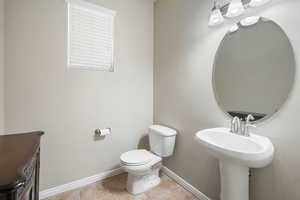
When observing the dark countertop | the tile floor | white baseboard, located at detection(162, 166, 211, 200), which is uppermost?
the dark countertop

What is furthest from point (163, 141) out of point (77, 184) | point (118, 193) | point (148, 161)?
point (77, 184)

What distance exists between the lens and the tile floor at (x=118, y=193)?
1638 millimetres

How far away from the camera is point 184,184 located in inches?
71.0

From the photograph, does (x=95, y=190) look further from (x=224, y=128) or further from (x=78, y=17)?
(x=78, y=17)

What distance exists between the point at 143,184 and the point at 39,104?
57.7 inches

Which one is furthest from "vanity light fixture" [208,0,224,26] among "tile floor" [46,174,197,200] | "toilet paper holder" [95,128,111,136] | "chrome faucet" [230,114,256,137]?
"tile floor" [46,174,197,200]

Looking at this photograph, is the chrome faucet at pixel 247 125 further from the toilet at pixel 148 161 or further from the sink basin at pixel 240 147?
the toilet at pixel 148 161

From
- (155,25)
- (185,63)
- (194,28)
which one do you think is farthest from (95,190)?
(155,25)

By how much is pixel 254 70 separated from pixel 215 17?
0.63 m

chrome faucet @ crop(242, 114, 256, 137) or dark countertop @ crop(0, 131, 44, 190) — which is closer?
dark countertop @ crop(0, 131, 44, 190)

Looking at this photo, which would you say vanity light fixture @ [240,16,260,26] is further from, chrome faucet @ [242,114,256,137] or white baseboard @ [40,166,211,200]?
white baseboard @ [40,166,211,200]

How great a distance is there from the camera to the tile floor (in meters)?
1.64

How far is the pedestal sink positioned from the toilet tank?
639 mm

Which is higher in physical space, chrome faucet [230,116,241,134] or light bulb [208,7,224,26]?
light bulb [208,7,224,26]
